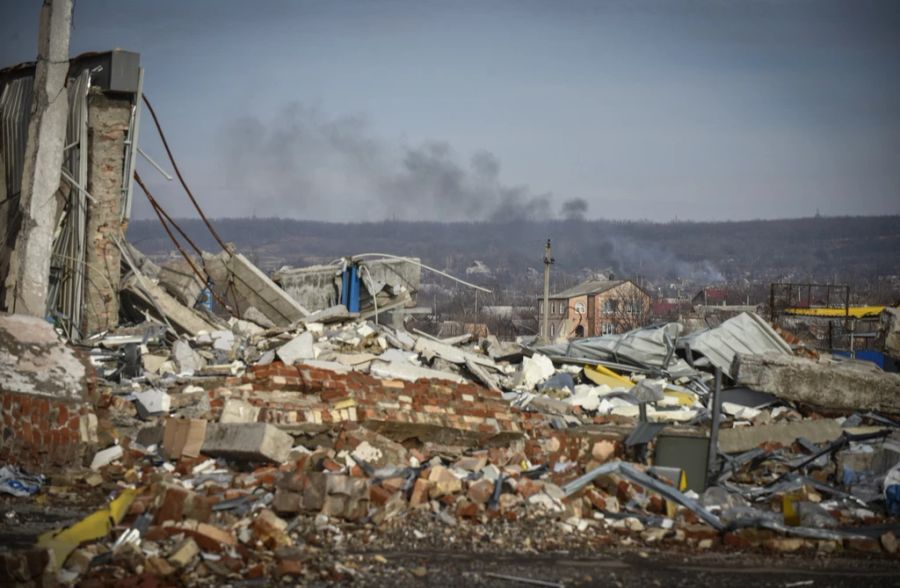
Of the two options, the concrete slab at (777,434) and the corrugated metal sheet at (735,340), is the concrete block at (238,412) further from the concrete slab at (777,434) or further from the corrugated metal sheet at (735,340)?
the corrugated metal sheet at (735,340)

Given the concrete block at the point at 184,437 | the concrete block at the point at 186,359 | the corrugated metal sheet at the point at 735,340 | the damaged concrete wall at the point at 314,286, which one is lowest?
the concrete block at the point at 184,437

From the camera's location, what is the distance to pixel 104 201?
38.2ft

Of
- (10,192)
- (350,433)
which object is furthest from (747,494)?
(10,192)

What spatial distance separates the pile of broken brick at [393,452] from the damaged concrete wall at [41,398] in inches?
0.7

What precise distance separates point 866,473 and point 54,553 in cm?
644

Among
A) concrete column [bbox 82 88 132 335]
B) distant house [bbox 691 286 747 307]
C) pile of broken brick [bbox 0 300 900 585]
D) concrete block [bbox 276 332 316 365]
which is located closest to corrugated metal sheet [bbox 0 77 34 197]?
concrete column [bbox 82 88 132 335]

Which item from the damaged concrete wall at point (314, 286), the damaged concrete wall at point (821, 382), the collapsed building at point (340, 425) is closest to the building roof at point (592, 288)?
the damaged concrete wall at point (314, 286)

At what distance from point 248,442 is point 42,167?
4.86 meters

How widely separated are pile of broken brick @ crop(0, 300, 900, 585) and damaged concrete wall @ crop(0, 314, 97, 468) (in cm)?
2

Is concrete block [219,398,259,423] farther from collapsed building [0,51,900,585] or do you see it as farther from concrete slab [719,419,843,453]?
concrete slab [719,419,843,453]

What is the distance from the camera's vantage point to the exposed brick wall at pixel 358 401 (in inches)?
340

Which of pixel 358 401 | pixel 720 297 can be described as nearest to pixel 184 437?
pixel 358 401

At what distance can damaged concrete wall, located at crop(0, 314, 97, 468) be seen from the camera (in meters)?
7.32

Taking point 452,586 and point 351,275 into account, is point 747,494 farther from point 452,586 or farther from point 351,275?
point 351,275
